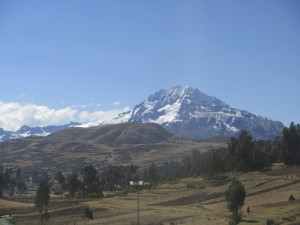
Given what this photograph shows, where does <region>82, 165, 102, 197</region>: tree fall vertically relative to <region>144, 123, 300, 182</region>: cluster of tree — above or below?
below

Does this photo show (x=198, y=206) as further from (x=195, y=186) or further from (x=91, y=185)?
(x=91, y=185)

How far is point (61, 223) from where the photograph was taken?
99.9 m

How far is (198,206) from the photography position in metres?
114

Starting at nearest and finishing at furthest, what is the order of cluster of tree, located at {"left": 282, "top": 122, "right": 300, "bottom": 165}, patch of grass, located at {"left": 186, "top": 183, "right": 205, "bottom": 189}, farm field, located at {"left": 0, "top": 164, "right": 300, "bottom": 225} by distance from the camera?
farm field, located at {"left": 0, "top": 164, "right": 300, "bottom": 225} < patch of grass, located at {"left": 186, "top": 183, "right": 205, "bottom": 189} < cluster of tree, located at {"left": 282, "top": 122, "right": 300, "bottom": 165}

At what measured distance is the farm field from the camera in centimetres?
8381

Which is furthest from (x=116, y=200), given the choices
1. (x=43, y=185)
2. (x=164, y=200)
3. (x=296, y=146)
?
(x=296, y=146)

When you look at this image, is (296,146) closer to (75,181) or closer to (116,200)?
(116,200)

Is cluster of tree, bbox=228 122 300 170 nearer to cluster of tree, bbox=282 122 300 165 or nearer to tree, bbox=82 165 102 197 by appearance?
cluster of tree, bbox=282 122 300 165

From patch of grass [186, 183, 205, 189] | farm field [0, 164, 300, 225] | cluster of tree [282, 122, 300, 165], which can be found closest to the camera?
farm field [0, 164, 300, 225]

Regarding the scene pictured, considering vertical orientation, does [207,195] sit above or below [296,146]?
below

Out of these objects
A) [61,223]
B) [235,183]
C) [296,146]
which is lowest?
[61,223]

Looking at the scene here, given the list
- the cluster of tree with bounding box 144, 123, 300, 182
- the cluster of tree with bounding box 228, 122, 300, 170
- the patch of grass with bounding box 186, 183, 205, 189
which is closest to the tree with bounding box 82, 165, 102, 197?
the patch of grass with bounding box 186, 183, 205, 189

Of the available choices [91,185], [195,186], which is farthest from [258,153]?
[91,185]

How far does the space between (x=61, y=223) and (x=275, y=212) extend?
46.1m
